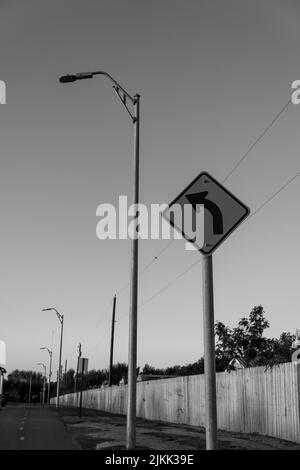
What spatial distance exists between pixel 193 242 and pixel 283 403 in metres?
13.3

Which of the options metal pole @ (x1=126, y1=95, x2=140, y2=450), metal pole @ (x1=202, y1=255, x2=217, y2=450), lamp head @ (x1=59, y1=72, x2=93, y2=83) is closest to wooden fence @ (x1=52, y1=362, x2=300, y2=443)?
metal pole @ (x1=126, y1=95, x2=140, y2=450)

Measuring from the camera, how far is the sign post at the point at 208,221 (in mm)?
4730

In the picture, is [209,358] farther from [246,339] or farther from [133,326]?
[246,339]

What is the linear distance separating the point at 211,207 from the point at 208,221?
135 millimetres

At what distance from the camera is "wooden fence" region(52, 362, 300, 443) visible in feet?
54.0

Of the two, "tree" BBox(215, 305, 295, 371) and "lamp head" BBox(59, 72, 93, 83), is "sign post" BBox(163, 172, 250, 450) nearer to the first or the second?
"lamp head" BBox(59, 72, 93, 83)

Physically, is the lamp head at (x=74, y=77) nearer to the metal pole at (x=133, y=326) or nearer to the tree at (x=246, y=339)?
the metal pole at (x=133, y=326)

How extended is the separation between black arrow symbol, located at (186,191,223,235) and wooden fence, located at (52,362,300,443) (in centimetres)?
1221

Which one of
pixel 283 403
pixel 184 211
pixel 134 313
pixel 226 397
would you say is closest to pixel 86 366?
pixel 226 397

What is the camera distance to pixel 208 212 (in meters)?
5.02

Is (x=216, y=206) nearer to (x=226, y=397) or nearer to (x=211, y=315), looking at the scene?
(x=211, y=315)

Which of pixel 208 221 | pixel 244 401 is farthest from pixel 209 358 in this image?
pixel 244 401

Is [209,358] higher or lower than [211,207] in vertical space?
lower
